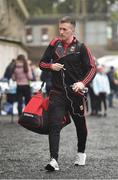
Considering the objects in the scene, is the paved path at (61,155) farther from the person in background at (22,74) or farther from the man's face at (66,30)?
the man's face at (66,30)

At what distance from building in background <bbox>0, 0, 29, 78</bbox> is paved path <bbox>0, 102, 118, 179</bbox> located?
38.0 ft

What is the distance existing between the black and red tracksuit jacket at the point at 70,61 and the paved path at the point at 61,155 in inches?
43.1

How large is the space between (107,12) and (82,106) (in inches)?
2983

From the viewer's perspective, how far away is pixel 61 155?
457 inches

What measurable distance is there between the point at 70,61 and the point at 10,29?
31.9m

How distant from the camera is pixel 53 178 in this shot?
29.6 feet

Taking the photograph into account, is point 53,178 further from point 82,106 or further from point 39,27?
point 39,27

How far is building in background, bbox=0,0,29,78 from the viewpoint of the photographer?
29.2 meters

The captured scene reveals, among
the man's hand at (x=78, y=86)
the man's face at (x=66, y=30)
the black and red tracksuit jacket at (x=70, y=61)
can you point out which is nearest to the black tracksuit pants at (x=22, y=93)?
the black and red tracksuit jacket at (x=70, y=61)

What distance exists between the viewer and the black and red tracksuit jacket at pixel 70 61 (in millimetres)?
9766

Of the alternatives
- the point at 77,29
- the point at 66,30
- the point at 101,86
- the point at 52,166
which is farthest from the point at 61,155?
the point at 77,29

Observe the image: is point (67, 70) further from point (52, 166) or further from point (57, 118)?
point (52, 166)

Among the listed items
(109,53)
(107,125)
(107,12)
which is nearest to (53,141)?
(107,125)

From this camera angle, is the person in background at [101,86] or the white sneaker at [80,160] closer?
the white sneaker at [80,160]
